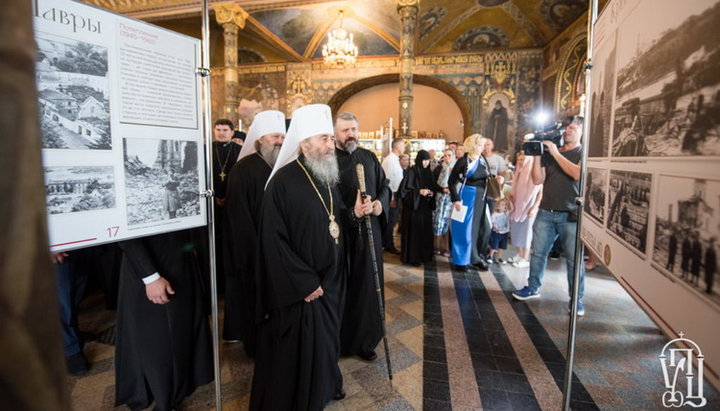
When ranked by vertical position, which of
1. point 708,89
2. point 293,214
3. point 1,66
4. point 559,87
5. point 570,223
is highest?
point 559,87

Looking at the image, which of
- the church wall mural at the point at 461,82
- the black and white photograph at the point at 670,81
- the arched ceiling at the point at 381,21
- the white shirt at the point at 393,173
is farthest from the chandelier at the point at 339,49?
the black and white photograph at the point at 670,81

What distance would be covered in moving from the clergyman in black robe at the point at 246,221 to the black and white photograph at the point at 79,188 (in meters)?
1.36

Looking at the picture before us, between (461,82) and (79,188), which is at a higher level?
(461,82)

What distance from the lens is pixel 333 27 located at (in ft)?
41.7

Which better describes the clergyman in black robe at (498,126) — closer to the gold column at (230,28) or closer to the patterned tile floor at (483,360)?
the gold column at (230,28)

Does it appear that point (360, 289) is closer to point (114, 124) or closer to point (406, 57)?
point (114, 124)

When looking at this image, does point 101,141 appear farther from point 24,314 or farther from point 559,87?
point 559,87

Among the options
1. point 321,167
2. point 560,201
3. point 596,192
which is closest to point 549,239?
point 560,201

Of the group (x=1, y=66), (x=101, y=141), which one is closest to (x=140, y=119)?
(x=101, y=141)

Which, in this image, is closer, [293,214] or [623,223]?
[623,223]

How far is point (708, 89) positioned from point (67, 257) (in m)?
3.89

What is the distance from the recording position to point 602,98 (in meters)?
1.44

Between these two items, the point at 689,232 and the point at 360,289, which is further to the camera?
the point at 360,289

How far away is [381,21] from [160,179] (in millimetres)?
12036
